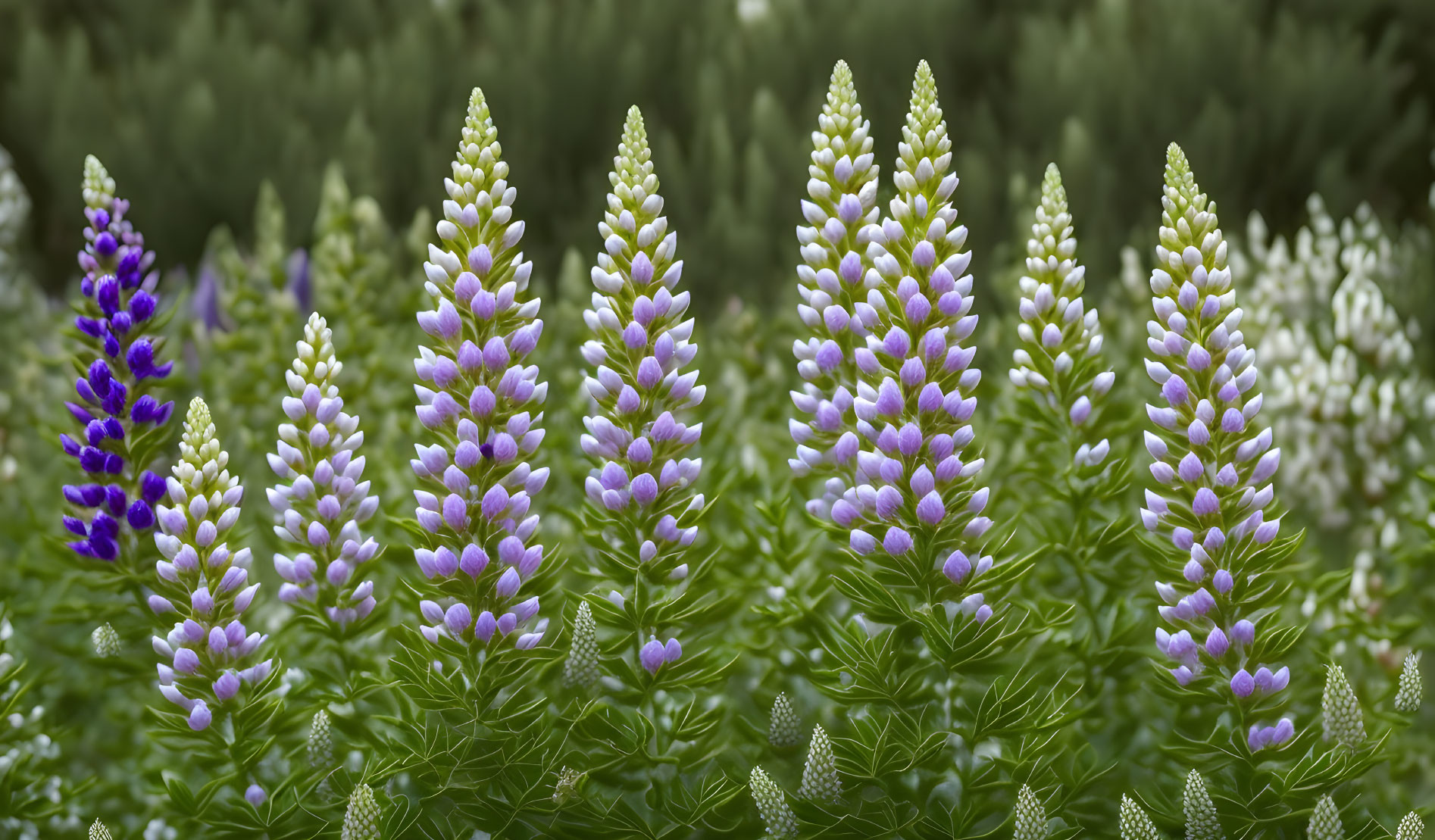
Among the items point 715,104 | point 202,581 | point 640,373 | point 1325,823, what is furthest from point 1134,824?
point 715,104

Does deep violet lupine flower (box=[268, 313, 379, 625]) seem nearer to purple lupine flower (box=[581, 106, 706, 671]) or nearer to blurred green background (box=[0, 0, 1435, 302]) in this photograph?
purple lupine flower (box=[581, 106, 706, 671])

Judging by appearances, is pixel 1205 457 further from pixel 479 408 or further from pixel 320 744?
pixel 320 744

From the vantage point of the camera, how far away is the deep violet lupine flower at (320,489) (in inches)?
95.0

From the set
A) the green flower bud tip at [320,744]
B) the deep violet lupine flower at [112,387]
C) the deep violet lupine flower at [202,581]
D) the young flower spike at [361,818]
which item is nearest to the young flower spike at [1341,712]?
the young flower spike at [361,818]

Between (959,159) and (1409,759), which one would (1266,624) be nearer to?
(1409,759)

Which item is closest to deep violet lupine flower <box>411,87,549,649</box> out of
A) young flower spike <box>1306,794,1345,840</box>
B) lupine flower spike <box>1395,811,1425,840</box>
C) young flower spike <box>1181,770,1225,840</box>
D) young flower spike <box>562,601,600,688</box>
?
young flower spike <box>562,601,600,688</box>

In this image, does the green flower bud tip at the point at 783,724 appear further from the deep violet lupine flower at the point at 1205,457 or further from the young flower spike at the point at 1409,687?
the young flower spike at the point at 1409,687

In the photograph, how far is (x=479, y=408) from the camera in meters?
2.30

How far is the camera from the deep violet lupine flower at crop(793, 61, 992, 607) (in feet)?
7.78

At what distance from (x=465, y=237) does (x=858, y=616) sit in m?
1.12

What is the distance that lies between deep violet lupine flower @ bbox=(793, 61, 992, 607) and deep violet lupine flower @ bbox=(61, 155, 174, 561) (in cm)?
152

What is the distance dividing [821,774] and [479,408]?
38.2 inches

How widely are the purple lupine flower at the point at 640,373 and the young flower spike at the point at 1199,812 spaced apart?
1.06 m

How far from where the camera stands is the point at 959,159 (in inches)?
308
